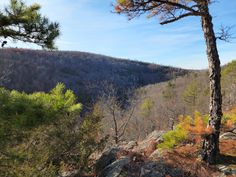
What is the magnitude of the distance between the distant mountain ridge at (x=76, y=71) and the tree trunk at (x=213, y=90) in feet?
300

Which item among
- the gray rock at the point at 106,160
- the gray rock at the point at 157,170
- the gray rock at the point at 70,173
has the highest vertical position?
the gray rock at the point at 157,170

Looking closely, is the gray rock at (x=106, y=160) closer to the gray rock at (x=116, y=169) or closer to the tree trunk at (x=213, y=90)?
the gray rock at (x=116, y=169)

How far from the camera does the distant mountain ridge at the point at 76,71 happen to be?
4427 inches

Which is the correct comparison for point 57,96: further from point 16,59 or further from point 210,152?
point 16,59

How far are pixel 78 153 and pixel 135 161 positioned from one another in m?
2.50

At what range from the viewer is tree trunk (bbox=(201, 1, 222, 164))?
6.76m

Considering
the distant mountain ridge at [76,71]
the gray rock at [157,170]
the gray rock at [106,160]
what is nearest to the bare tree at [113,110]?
the gray rock at [106,160]

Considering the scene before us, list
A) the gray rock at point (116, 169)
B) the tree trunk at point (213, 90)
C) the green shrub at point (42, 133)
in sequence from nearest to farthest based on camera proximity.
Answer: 1. the green shrub at point (42, 133)
2. the tree trunk at point (213, 90)
3. the gray rock at point (116, 169)

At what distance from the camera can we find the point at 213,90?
682 cm

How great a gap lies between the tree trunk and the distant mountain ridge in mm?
91326

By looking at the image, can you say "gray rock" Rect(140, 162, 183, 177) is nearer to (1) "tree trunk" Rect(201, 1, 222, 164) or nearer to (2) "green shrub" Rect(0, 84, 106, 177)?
(1) "tree trunk" Rect(201, 1, 222, 164)

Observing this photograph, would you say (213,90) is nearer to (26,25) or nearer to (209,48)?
(209,48)

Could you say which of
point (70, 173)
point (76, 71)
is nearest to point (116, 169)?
point (70, 173)

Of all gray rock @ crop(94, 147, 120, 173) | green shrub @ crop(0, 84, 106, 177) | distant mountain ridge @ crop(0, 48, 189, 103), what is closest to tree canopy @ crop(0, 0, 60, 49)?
green shrub @ crop(0, 84, 106, 177)
